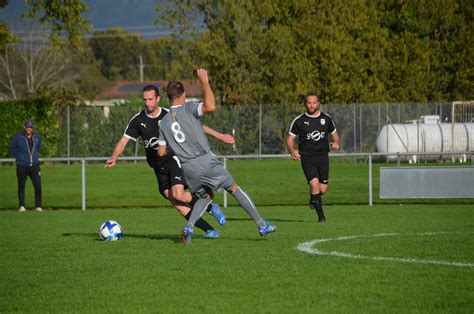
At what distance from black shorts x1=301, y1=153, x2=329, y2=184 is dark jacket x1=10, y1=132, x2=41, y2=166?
8913 mm

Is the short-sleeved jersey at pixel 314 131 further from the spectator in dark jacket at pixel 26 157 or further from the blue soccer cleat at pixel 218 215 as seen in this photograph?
the spectator in dark jacket at pixel 26 157

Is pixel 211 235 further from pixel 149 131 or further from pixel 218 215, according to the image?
pixel 149 131

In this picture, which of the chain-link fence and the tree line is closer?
the chain-link fence

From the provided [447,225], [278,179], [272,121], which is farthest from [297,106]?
[447,225]

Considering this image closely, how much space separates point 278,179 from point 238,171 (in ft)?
18.5

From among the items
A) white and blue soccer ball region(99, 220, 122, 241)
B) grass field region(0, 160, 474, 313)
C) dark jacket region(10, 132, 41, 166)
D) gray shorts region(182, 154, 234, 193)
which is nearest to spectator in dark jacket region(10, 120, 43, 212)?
dark jacket region(10, 132, 41, 166)

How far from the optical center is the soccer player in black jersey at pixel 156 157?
45.0 ft

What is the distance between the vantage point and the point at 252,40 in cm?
4972

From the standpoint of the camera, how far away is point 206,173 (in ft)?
41.3

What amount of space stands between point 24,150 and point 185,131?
41.7 ft

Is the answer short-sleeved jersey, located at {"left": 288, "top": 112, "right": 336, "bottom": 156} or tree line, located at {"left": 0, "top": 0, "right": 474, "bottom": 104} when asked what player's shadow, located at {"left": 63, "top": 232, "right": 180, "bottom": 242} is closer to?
short-sleeved jersey, located at {"left": 288, "top": 112, "right": 336, "bottom": 156}

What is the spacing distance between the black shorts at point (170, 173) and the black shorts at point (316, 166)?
3890 millimetres

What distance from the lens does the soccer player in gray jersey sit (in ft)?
40.7

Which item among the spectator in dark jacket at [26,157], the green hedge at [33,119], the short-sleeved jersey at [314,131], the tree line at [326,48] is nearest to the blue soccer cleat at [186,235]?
the short-sleeved jersey at [314,131]
